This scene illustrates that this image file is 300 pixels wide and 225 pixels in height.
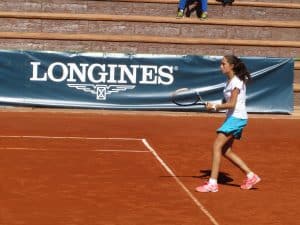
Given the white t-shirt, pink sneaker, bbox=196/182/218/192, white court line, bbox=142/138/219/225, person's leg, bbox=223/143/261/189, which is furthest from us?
person's leg, bbox=223/143/261/189

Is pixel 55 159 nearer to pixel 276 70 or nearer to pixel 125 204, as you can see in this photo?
pixel 125 204

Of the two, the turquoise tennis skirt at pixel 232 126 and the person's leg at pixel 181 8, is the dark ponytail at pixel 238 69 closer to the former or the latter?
the turquoise tennis skirt at pixel 232 126

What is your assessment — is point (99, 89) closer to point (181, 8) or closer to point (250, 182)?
point (181, 8)

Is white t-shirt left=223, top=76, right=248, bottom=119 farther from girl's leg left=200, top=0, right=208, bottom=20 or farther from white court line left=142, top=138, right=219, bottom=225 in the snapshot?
girl's leg left=200, top=0, right=208, bottom=20

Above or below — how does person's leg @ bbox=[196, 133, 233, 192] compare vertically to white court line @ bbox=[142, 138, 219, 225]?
above

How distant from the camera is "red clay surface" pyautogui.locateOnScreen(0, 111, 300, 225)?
894cm

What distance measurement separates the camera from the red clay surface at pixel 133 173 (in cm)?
894

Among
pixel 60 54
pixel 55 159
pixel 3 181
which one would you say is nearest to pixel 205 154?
pixel 55 159

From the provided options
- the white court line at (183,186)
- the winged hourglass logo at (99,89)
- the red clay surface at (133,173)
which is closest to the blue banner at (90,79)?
the winged hourglass logo at (99,89)

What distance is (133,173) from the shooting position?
11.6 m

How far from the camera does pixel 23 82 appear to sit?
2002cm

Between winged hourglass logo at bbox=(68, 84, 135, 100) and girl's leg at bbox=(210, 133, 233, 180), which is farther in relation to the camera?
winged hourglass logo at bbox=(68, 84, 135, 100)

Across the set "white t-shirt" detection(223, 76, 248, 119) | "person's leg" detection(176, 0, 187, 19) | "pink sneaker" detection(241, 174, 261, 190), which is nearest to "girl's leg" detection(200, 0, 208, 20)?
"person's leg" detection(176, 0, 187, 19)

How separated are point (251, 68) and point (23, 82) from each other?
243 inches
